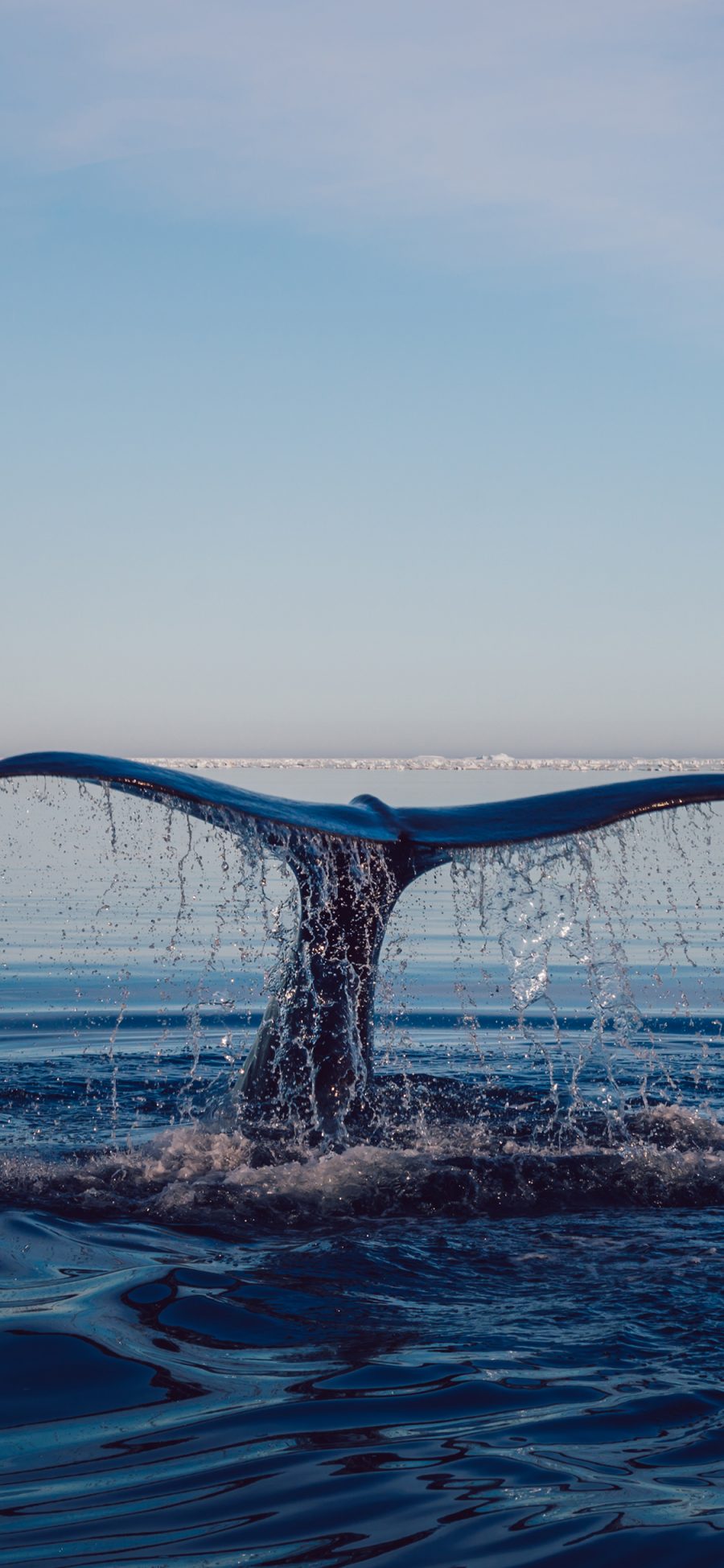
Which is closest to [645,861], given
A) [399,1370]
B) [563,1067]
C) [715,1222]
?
[563,1067]

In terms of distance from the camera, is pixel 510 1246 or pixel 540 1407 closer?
pixel 540 1407

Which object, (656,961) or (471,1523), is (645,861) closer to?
(656,961)

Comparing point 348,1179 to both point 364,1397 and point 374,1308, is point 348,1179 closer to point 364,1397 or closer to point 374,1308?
point 374,1308

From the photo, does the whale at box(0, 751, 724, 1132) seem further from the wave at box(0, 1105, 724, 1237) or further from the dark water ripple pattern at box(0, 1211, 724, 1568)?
the dark water ripple pattern at box(0, 1211, 724, 1568)

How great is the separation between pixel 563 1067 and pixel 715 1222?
12.2 ft

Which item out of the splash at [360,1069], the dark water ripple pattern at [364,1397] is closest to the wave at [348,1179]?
the splash at [360,1069]

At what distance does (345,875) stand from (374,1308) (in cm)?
210

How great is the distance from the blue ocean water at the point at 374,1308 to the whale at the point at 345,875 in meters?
0.14

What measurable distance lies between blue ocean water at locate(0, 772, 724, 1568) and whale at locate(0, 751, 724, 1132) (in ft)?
0.45

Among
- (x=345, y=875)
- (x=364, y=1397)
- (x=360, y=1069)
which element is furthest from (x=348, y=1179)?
(x=364, y=1397)

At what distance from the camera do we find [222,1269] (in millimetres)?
4219

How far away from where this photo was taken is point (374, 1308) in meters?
3.91

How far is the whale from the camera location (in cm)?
504

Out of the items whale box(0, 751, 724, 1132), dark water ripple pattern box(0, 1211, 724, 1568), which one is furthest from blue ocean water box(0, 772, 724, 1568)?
whale box(0, 751, 724, 1132)
